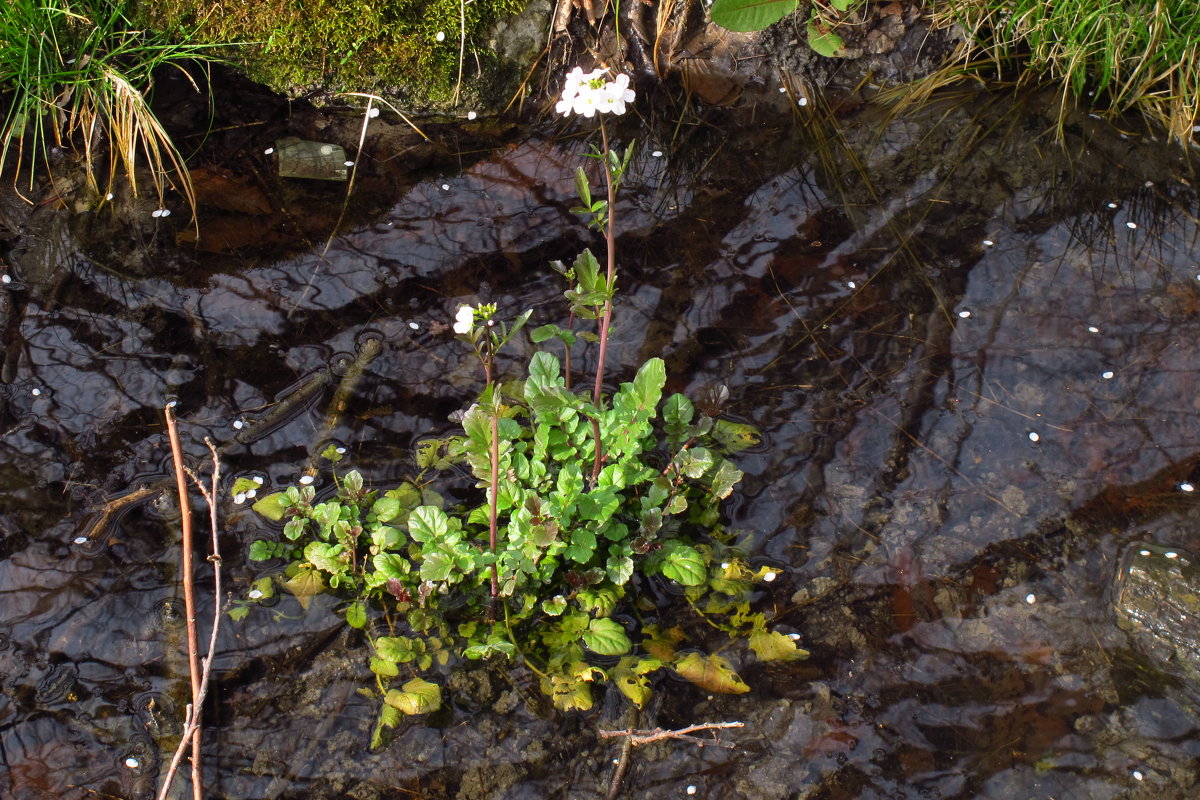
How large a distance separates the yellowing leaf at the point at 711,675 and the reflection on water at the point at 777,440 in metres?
0.06

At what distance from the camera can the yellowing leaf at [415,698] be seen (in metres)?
2.32

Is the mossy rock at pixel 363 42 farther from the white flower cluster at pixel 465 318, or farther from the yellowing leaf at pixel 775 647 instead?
the yellowing leaf at pixel 775 647

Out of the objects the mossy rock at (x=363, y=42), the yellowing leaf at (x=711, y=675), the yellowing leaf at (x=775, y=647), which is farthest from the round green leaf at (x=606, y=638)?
the mossy rock at (x=363, y=42)

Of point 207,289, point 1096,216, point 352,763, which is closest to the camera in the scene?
point 352,763

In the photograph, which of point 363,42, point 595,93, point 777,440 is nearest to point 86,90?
point 363,42

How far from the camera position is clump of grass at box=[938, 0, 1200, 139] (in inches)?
159

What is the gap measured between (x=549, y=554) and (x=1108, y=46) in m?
3.62

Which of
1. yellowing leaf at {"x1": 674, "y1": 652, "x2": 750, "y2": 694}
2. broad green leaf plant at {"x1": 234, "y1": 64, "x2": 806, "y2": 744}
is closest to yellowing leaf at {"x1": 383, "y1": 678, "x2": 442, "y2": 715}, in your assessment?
broad green leaf plant at {"x1": 234, "y1": 64, "x2": 806, "y2": 744}

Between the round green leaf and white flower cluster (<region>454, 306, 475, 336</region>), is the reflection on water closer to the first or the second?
the round green leaf

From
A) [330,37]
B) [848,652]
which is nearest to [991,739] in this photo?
[848,652]

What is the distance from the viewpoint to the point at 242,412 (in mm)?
3074

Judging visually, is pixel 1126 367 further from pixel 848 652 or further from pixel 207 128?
pixel 207 128

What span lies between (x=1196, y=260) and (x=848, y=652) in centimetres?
240

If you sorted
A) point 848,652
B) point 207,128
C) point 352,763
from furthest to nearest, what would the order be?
point 207,128, point 848,652, point 352,763
